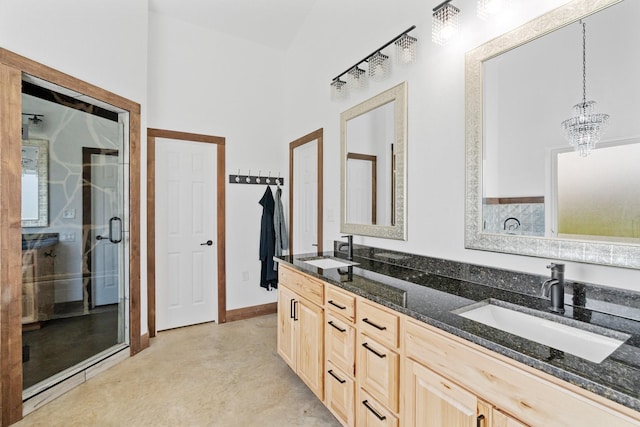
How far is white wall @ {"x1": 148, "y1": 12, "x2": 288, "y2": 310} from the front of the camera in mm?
3285

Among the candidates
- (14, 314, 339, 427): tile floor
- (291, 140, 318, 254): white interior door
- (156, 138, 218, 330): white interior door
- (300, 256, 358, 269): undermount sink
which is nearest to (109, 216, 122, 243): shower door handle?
(156, 138, 218, 330): white interior door

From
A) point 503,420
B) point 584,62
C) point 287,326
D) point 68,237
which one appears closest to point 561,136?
point 584,62

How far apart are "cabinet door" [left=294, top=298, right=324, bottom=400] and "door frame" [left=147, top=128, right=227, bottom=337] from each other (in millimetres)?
1642

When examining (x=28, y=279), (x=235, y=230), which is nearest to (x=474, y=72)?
(x=235, y=230)

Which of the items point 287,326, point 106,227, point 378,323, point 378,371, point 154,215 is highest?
point 154,215

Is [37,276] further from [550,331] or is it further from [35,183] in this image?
[550,331]

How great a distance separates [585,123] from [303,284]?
1.71m

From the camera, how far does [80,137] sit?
2.50 metres

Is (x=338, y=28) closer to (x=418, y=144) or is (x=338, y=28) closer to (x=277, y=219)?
(x=418, y=144)

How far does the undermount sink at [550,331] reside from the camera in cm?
99

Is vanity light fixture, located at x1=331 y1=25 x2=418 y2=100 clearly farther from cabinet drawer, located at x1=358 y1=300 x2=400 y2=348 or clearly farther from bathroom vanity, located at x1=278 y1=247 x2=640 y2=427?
cabinet drawer, located at x1=358 y1=300 x2=400 y2=348

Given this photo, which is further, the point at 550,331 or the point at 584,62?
the point at 584,62

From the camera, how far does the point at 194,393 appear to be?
223 centimetres

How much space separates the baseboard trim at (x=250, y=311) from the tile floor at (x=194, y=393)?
594 millimetres
